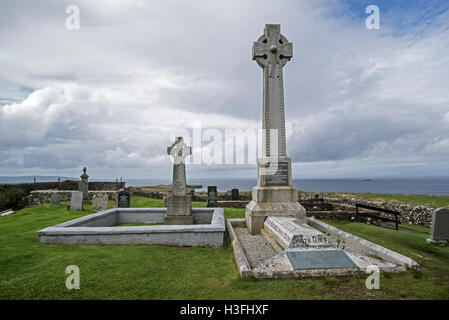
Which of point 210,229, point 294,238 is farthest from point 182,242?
point 294,238

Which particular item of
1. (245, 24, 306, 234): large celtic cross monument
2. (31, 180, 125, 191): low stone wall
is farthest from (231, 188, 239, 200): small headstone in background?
(31, 180, 125, 191): low stone wall

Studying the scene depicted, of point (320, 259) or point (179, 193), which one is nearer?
point (320, 259)

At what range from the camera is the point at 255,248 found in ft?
20.8

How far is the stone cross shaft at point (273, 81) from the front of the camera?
27.0 ft

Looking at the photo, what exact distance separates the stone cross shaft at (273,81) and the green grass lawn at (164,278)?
4142 millimetres

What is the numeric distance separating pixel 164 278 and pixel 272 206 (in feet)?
14.8

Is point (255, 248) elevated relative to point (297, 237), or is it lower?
lower

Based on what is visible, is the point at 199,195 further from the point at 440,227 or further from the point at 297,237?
the point at 440,227

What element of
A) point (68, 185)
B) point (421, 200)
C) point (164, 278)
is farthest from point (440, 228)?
point (68, 185)

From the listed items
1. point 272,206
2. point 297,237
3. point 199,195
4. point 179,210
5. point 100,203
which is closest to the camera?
point 297,237

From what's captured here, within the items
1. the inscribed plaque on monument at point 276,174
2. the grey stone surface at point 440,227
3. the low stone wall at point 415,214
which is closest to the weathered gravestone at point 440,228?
the grey stone surface at point 440,227

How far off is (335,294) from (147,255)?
13.1 feet

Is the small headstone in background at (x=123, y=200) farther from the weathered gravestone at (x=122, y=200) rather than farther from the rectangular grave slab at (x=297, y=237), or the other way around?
the rectangular grave slab at (x=297, y=237)
